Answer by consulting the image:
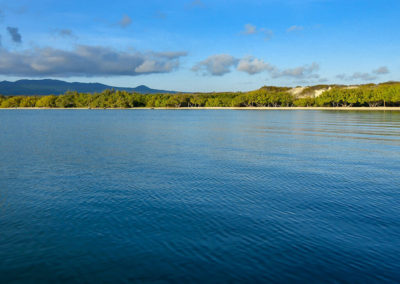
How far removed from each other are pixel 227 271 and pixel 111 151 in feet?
91.8

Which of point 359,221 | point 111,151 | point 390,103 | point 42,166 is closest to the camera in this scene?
point 359,221

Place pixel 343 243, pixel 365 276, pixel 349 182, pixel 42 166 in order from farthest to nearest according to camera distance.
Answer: pixel 42 166 → pixel 349 182 → pixel 343 243 → pixel 365 276

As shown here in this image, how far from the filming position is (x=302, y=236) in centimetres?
1318

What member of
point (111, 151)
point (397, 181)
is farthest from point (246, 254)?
point (111, 151)

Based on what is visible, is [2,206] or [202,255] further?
[2,206]

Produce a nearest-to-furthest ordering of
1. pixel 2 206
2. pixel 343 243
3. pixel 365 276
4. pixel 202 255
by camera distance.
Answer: pixel 365 276, pixel 202 255, pixel 343 243, pixel 2 206

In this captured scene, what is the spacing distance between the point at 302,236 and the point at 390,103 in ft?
706

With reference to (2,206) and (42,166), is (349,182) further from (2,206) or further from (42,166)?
(42,166)

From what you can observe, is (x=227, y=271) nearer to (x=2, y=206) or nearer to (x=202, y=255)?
(x=202, y=255)

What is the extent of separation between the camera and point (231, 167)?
2723 centimetres

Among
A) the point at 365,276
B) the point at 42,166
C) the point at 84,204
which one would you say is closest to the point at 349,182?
the point at 365,276

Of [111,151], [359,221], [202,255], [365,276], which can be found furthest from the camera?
[111,151]

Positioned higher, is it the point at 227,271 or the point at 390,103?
the point at 390,103

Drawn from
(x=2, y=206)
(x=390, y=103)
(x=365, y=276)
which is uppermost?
(x=390, y=103)
